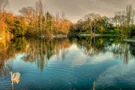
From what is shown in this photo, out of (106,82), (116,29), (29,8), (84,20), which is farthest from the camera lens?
(84,20)

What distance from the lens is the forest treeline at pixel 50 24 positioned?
60537mm

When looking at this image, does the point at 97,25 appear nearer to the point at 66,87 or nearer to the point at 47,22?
the point at 47,22

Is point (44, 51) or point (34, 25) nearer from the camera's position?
point (44, 51)

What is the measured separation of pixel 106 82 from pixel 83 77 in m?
2.01

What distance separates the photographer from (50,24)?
83.1 metres

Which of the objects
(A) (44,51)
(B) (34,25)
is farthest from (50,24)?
(A) (44,51)

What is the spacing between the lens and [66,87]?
1150 centimetres

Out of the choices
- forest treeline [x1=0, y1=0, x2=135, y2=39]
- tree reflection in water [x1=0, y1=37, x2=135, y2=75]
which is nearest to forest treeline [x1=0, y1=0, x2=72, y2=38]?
forest treeline [x1=0, y1=0, x2=135, y2=39]

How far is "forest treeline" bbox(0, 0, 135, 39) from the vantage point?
60.5m

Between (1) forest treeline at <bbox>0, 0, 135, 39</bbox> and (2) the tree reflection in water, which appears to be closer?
(2) the tree reflection in water

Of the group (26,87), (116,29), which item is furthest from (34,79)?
(116,29)

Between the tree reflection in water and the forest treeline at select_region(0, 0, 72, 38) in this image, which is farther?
the forest treeline at select_region(0, 0, 72, 38)

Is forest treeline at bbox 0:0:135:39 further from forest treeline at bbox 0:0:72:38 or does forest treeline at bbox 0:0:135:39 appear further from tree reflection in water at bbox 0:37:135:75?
tree reflection in water at bbox 0:37:135:75

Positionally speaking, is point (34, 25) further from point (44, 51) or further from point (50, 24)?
point (44, 51)
